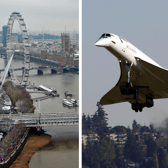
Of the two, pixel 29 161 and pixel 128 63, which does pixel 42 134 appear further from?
pixel 128 63

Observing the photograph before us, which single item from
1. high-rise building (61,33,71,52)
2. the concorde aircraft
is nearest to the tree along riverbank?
the concorde aircraft

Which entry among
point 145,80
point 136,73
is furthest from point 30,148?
point 136,73

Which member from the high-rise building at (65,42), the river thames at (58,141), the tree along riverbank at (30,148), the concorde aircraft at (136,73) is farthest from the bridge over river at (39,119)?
the concorde aircraft at (136,73)

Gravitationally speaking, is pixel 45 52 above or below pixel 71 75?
above

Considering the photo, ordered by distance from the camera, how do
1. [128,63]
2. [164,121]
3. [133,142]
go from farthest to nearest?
[133,142] → [164,121] → [128,63]

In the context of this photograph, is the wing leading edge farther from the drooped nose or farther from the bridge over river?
the bridge over river

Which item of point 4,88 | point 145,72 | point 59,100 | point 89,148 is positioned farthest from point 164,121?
point 4,88
